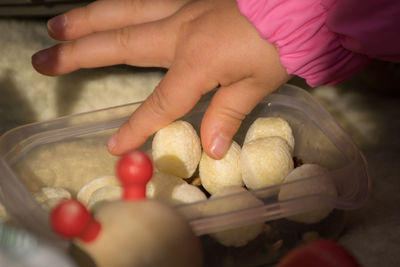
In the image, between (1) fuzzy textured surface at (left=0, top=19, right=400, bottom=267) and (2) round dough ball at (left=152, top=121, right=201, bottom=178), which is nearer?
(2) round dough ball at (left=152, top=121, right=201, bottom=178)

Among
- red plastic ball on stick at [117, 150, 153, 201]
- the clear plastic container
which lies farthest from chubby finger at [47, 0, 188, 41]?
red plastic ball on stick at [117, 150, 153, 201]

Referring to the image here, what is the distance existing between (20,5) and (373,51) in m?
0.51

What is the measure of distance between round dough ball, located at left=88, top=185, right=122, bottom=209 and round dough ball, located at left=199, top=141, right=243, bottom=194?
4.1 inches

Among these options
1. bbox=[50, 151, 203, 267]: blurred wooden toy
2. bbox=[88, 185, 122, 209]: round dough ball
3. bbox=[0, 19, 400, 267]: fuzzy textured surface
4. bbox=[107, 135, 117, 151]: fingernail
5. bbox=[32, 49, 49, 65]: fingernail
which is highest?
bbox=[50, 151, 203, 267]: blurred wooden toy

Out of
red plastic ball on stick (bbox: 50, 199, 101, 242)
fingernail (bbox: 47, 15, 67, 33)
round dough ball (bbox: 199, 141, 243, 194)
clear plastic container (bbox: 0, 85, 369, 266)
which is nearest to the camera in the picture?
red plastic ball on stick (bbox: 50, 199, 101, 242)

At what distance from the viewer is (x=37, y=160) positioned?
0.58 meters

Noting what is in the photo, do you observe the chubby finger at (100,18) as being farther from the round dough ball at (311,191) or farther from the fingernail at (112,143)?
the round dough ball at (311,191)

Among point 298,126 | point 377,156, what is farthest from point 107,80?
point 377,156

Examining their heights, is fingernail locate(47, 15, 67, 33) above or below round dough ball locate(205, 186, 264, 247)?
above

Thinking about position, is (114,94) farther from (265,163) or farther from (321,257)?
(321,257)

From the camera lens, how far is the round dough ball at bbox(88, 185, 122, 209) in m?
0.48

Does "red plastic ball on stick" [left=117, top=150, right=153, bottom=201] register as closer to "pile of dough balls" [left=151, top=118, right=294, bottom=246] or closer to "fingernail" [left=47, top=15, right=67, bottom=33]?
"pile of dough balls" [left=151, top=118, right=294, bottom=246]

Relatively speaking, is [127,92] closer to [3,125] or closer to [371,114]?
[3,125]

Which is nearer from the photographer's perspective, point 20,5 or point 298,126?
point 298,126
